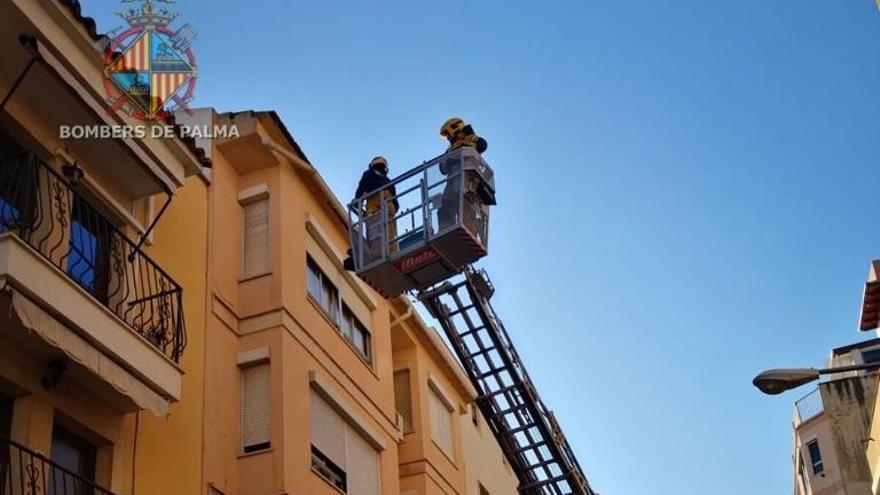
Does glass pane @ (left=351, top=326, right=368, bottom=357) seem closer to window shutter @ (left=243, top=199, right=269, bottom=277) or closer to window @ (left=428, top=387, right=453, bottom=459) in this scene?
window shutter @ (left=243, top=199, right=269, bottom=277)

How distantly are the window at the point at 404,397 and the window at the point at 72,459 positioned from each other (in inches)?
413

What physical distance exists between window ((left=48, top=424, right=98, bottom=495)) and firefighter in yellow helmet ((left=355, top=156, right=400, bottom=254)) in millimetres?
5612

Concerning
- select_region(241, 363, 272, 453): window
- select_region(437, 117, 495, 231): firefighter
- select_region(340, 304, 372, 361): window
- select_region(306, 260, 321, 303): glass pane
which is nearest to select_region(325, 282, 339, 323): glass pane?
select_region(340, 304, 372, 361): window

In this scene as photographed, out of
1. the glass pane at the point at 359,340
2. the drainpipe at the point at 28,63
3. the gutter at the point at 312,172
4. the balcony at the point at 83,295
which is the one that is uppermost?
the gutter at the point at 312,172

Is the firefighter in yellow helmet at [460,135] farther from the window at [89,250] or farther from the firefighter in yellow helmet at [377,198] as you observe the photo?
the window at [89,250]

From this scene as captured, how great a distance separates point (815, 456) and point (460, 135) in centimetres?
3793

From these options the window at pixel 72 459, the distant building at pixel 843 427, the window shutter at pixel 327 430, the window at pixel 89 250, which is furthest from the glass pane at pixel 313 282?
the distant building at pixel 843 427

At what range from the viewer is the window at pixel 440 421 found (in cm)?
2486

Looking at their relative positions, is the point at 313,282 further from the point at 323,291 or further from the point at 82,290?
the point at 82,290

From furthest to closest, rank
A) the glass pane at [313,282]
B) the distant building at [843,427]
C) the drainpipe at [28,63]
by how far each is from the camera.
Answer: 1. the distant building at [843,427]
2. the glass pane at [313,282]
3. the drainpipe at [28,63]

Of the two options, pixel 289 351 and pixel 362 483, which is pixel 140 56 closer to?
pixel 289 351

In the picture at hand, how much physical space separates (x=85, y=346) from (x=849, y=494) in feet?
132

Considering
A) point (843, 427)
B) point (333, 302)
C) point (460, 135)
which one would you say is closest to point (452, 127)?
point (460, 135)

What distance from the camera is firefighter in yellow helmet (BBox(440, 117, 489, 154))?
58.9 ft
